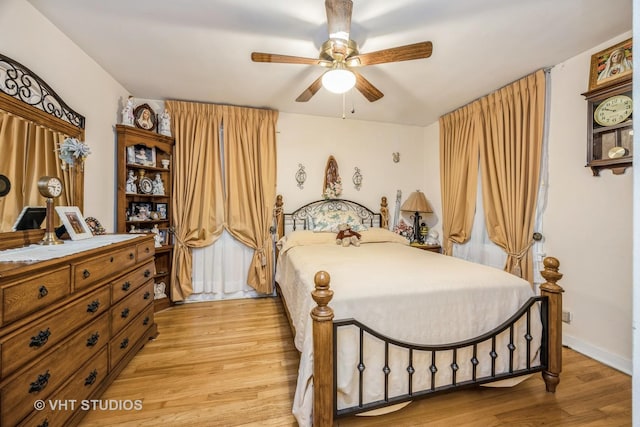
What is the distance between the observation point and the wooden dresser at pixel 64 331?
1031mm

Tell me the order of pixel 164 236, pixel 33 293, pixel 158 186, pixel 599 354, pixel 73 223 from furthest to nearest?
pixel 164 236 → pixel 158 186 → pixel 599 354 → pixel 73 223 → pixel 33 293

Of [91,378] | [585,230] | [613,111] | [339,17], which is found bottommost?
[91,378]

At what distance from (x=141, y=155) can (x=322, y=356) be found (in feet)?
9.91

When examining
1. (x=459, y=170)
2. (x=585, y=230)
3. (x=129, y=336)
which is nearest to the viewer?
(x=129, y=336)

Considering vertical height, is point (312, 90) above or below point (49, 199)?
above

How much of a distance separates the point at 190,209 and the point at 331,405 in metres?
2.75

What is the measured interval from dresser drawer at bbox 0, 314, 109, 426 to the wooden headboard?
7.27 feet

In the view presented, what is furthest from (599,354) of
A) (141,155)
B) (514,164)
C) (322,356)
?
(141,155)

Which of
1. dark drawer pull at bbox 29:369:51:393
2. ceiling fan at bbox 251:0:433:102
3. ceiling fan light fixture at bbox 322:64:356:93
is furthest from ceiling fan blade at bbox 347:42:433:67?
dark drawer pull at bbox 29:369:51:393

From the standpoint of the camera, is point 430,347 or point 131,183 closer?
point 430,347

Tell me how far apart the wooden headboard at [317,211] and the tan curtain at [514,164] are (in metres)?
1.42

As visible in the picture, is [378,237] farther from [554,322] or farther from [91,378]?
[91,378]

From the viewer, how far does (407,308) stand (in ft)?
4.87

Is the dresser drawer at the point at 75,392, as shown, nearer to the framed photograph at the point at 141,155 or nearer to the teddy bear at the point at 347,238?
the framed photograph at the point at 141,155
